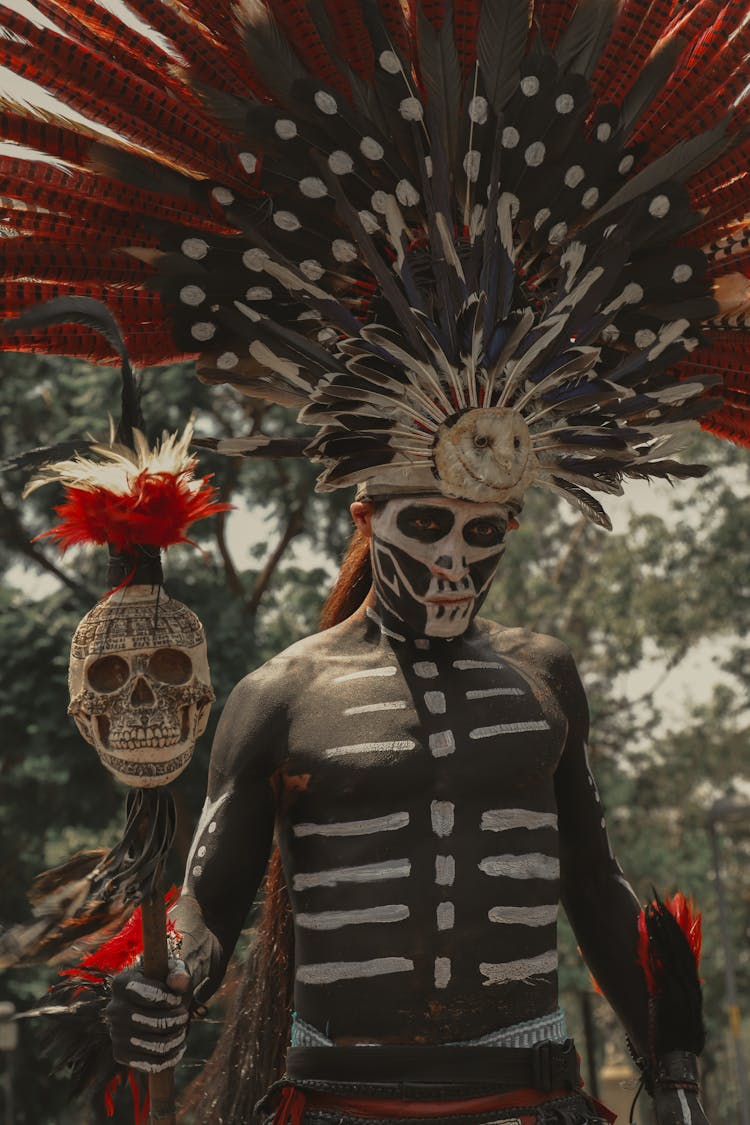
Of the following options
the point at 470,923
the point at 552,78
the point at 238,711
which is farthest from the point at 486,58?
the point at 470,923

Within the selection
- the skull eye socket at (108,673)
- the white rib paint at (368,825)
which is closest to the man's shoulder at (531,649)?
the white rib paint at (368,825)

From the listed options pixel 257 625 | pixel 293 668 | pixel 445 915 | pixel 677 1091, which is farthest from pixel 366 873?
pixel 257 625

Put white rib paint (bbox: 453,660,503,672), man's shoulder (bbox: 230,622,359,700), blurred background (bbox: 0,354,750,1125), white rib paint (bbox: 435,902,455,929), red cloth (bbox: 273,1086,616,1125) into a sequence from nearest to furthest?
red cloth (bbox: 273,1086,616,1125) < white rib paint (bbox: 435,902,455,929) < man's shoulder (bbox: 230,622,359,700) < white rib paint (bbox: 453,660,503,672) < blurred background (bbox: 0,354,750,1125)

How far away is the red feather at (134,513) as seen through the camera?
3334 mm

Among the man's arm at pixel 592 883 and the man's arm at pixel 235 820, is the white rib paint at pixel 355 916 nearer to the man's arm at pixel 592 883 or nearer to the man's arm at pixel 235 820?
the man's arm at pixel 235 820

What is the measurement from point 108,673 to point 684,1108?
1.88 m

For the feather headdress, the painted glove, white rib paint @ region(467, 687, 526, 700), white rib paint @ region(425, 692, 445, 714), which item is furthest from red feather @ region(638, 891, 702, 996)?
the feather headdress

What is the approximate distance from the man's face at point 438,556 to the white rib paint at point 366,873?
619 mm

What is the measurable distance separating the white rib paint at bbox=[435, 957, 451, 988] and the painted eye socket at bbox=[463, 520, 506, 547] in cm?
103

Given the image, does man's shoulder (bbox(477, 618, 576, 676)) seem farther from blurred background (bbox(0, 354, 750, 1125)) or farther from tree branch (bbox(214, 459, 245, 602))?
tree branch (bbox(214, 459, 245, 602))

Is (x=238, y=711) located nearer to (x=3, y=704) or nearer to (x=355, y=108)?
(x=355, y=108)

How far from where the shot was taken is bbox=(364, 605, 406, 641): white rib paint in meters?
4.16

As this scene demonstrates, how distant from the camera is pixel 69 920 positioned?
130 inches

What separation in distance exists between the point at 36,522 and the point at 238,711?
1285cm
